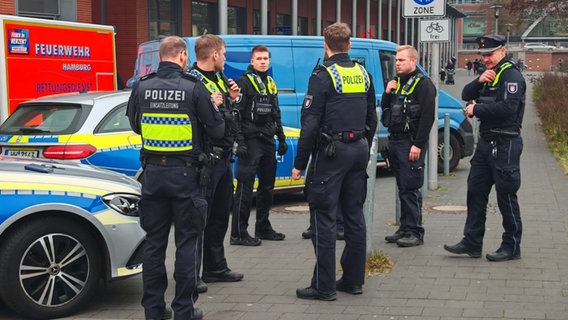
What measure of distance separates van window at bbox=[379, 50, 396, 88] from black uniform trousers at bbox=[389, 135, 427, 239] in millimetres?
5031

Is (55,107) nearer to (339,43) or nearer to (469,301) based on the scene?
(339,43)

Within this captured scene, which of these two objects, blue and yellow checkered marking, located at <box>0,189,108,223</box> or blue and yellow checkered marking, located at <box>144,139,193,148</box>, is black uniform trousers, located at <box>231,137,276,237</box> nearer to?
blue and yellow checkered marking, located at <box>0,189,108,223</box>

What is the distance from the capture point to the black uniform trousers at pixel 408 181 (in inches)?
292

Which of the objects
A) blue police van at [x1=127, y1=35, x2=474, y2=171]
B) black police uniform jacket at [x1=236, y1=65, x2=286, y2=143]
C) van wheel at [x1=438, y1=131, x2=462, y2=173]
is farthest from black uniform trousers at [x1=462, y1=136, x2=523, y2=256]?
van wheel at [x1=438, y1=131, x2=462, y2=173]

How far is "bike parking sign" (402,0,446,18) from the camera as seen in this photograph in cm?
1073

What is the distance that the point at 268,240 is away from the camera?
808 centimetres

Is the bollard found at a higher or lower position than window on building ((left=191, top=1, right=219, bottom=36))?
lower

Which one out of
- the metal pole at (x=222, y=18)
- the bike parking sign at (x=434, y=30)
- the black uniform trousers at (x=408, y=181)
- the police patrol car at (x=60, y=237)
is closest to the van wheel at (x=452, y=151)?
the bike parking sign at (x=434, y=30)

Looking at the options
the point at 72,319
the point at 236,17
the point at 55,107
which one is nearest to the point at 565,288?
the point at 72,319

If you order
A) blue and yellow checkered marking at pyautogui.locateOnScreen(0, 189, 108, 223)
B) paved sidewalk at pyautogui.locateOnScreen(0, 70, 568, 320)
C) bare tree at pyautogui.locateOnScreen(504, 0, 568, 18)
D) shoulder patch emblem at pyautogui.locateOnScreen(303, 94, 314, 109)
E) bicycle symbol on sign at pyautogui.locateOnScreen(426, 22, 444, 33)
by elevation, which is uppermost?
bare tree at pyautogui.locateOnScreen(504, 0, 568, 18)

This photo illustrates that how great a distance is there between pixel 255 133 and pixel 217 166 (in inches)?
65.1

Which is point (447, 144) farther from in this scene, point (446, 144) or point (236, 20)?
point (236, 20)

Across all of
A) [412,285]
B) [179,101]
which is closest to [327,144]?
[179,101]

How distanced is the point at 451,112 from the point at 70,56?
672 centimetres
